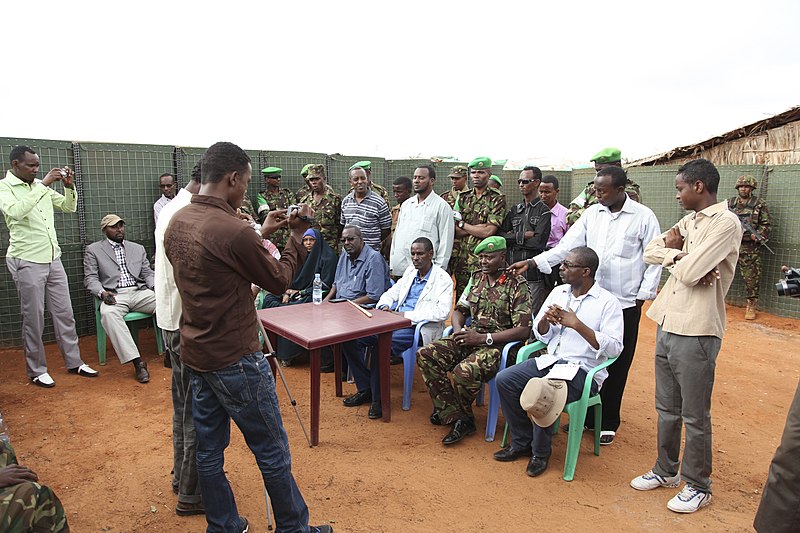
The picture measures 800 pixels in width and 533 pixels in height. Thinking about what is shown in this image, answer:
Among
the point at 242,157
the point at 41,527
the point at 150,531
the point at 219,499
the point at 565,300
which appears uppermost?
the point at 242,157

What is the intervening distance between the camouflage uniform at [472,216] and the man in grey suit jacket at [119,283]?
3.75 m

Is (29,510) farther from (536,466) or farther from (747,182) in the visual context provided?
(747,182)

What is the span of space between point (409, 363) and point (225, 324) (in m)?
2.64

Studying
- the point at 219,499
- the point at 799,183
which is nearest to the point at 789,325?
the point at 799,183

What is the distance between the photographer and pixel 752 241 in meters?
8.42

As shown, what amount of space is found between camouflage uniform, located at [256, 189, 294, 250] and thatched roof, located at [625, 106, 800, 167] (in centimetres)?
770

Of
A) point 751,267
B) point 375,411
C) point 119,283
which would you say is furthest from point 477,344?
point 751,267

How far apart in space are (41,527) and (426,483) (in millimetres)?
2252

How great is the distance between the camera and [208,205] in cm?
249

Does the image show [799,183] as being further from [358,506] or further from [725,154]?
[358,506]

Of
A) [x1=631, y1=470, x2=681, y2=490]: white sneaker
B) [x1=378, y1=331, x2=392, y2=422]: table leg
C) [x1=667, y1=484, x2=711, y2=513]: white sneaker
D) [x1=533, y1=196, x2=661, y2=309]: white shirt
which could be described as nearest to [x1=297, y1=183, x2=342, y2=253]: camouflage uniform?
[x1=378, y1=331, x2=392, y2=422]: table leg

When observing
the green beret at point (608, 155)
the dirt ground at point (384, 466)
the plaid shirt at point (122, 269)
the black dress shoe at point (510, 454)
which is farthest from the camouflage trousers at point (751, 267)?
the plaid shirt at point (122, 269)

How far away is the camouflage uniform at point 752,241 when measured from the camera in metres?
8.52

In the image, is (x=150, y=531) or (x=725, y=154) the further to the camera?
(x=725, y=154)
